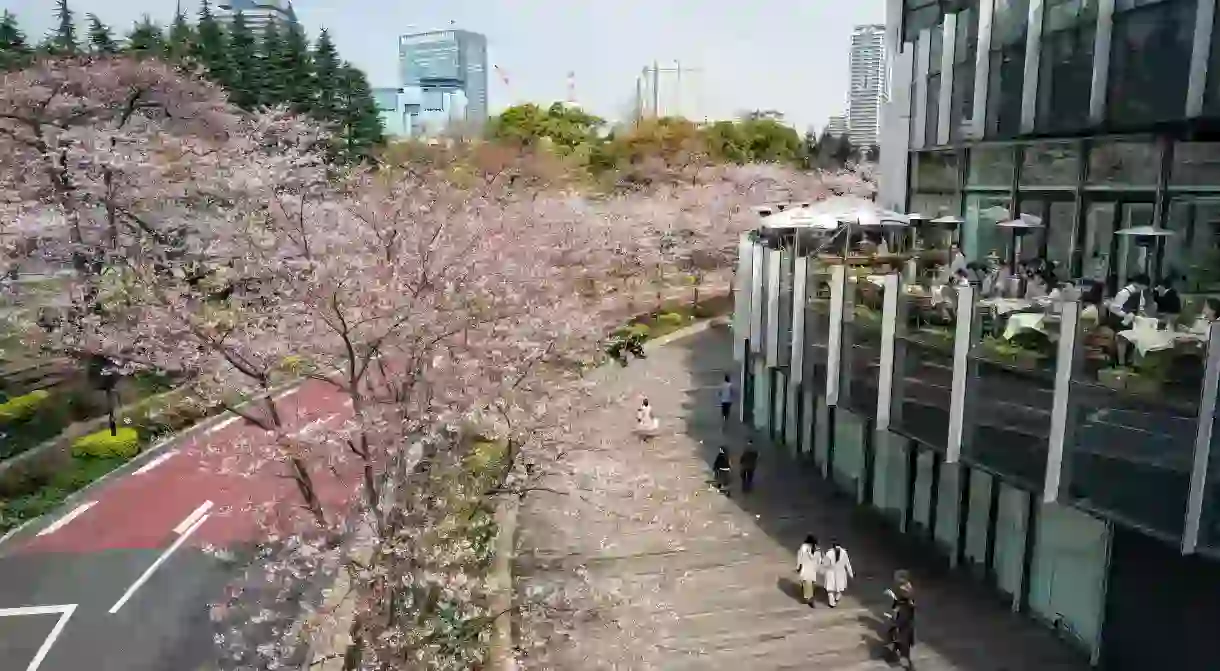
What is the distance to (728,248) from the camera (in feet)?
133

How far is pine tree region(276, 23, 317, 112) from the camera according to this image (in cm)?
4241

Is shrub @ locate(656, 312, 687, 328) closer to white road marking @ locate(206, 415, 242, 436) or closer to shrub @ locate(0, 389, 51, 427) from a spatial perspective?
white road marking @ locate(206, 415, 242, 436)

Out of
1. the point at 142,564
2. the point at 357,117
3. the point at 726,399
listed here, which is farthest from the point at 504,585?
the point at 357,117

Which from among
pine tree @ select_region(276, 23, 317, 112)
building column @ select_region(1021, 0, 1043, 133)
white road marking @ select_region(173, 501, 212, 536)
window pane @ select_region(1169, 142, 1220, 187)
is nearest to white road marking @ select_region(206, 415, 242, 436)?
white road marking @ select_region(173, 501, 212, 536)

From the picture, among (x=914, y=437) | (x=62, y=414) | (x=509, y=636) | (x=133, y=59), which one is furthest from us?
(x=133, y=59)

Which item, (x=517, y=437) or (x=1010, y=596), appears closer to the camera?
(x=517, y=437)

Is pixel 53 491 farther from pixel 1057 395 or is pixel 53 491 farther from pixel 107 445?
pixel 1057 395

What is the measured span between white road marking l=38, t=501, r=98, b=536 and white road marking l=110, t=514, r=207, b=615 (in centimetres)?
282

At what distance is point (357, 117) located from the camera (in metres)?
47.3

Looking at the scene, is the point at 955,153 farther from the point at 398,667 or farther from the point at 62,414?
the point at 62,414

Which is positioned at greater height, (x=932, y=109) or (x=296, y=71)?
(x=296, y=71)

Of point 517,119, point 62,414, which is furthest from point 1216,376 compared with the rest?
point 517,119

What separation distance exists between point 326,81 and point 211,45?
767 centimetres

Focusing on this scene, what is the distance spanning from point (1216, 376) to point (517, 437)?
7.78 meters
